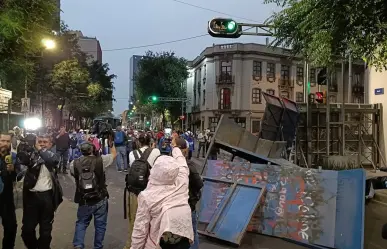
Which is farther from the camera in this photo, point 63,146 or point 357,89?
point 357,89

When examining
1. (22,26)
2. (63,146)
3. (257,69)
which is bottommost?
(63,146)

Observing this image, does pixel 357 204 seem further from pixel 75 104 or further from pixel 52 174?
pixel 75 104

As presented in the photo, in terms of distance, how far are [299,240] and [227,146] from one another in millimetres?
2910

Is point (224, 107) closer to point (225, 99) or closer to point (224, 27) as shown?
point (225, 99)

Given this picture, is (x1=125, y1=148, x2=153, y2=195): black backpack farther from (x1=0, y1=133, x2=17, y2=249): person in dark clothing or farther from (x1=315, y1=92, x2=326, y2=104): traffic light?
(x1=315, y1=92, x2=326, y2=104): traffic light

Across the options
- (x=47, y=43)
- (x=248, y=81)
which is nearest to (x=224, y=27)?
(x=47, y=43)

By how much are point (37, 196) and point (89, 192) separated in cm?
59

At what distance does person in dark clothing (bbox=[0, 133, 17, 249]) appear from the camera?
5.36 m

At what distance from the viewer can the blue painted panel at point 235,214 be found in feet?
20.9

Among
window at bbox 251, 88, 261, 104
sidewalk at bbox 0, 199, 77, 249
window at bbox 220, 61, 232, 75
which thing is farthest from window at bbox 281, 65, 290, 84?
sidewalk at bbox 0, 199, 77, 249

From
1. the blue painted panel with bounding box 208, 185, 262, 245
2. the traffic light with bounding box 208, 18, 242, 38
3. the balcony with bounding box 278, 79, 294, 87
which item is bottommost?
the blue painted panel with bounding box 208, 185, 262, 245

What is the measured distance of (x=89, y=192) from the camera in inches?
203

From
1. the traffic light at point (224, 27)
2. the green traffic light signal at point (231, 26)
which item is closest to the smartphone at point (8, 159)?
the traffic light at point (224, 27)

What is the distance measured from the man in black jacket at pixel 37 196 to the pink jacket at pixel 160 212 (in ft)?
7.70
